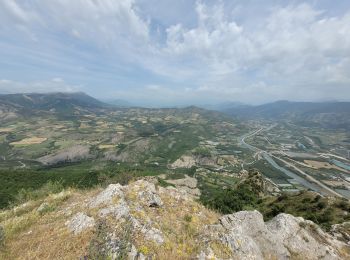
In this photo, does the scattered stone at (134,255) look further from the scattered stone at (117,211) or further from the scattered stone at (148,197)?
the scattered stone at (148,197)

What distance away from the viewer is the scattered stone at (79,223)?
1060 cm

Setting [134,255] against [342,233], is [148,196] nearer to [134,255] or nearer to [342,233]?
[134,255]

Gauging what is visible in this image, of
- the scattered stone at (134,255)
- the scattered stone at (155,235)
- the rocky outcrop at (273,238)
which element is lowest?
the rocky outcrop at (273,238)

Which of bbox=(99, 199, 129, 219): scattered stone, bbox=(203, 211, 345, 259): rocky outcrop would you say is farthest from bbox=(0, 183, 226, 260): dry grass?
bbox=(203, 211, 345, 259): rocky outcrop

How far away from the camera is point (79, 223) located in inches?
432

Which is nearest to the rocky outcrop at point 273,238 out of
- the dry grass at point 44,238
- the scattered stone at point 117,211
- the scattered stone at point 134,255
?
the scattered stone at point 134,255

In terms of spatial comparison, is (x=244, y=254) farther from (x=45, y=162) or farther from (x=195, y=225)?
(x=45, y=162)

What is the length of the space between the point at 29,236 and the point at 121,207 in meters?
4.57

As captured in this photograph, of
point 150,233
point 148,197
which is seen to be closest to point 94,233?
point 150,233

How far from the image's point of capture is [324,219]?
103 ft

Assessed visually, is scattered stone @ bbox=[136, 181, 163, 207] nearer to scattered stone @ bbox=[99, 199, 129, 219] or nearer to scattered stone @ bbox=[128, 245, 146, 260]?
scattered stone @ bbox=[99, 199, 129, 219]

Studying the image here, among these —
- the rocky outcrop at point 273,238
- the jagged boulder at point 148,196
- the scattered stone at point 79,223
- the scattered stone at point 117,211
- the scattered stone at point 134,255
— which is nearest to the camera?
the scattered stone at point 134,255

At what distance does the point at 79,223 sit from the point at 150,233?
3715mm

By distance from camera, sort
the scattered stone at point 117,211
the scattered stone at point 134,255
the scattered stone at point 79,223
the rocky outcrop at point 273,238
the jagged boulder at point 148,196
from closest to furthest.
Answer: the scattered stone at point 134,255
the scattered stone at point 79,223
the rocky outcrop at point 273,238
the scattered stone at point 117,211
the jagged boulder at point 148,196
